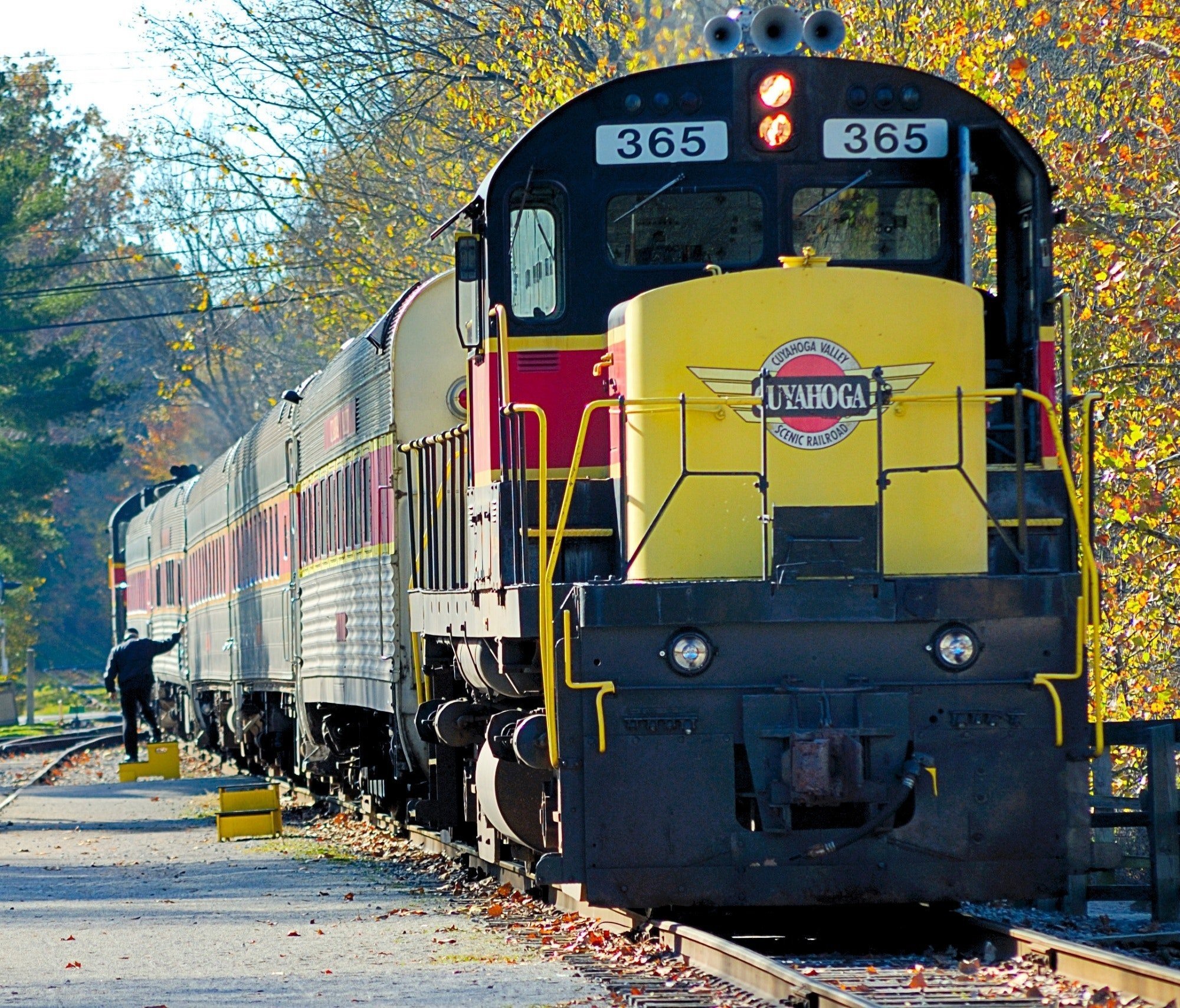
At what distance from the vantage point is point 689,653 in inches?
295

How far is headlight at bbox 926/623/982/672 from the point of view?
753cm

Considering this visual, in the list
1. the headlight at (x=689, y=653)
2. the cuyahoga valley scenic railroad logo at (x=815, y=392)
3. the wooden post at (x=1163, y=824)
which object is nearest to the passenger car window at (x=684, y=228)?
the cuyahoga valley scenic railroad logo at (x=815, y=392)

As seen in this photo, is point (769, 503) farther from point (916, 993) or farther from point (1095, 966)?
point (1095, 966)

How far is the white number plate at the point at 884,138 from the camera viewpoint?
838 cm

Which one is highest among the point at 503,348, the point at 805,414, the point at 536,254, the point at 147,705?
the point at 536,254

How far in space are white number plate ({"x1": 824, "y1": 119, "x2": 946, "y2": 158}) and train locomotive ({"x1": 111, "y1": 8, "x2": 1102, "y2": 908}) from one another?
13mm

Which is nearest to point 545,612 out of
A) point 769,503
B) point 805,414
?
point 769,503

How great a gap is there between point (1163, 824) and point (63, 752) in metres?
23.8

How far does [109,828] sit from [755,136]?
10.8 metres

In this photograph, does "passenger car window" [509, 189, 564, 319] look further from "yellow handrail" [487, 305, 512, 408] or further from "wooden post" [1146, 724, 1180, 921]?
"wooden post" [1146, 724, 1180, 921]

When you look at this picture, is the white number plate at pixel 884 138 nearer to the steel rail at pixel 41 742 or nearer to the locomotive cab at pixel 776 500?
the locomotive cab at pixel 776 500

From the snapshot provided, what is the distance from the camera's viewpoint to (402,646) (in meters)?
11.7

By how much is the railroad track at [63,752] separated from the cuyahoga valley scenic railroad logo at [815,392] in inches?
541

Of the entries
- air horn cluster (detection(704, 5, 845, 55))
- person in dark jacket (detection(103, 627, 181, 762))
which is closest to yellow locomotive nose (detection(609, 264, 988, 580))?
air horn cluster (detection(704, 5, 845, 55))
